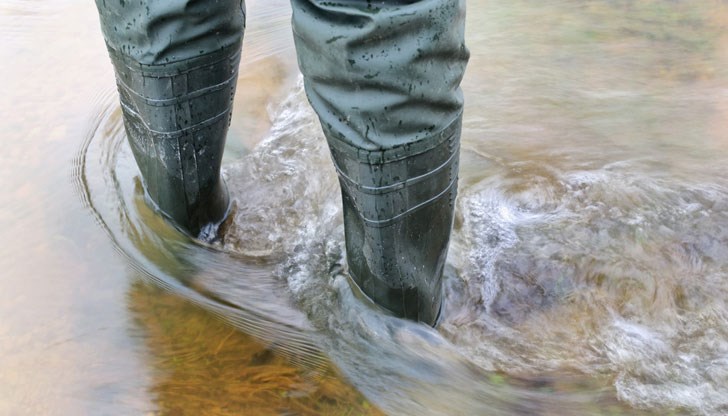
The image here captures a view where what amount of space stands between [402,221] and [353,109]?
223 millimetres

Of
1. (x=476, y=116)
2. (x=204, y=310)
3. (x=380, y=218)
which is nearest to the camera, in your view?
(x=380, y=218)

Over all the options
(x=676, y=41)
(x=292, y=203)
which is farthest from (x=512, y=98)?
(x=292, y=203)

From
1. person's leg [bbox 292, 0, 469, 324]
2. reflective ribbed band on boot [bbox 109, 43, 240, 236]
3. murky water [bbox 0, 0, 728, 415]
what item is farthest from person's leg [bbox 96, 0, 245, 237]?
person's leg [bbox 292, 0, 469, 324]

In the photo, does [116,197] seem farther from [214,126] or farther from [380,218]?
[380,218]

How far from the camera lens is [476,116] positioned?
7.05 feet

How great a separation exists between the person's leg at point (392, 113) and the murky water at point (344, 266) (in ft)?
0.60

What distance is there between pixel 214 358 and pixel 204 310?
141 mm

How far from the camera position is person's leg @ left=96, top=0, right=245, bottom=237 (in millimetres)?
1254

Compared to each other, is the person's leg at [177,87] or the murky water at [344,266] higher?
the person's leg at [177,87]

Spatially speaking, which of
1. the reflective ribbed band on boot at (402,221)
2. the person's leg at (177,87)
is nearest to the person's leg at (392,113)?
Result: the reflective ribbed band on boot at (402,221)

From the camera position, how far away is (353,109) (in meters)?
1.00

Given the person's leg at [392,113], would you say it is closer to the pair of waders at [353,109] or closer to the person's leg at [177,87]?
the pair of waders at [353,109]

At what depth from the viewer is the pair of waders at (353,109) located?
95 centimetres

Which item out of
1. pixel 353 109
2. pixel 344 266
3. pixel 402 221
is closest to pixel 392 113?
pixel 353 109
